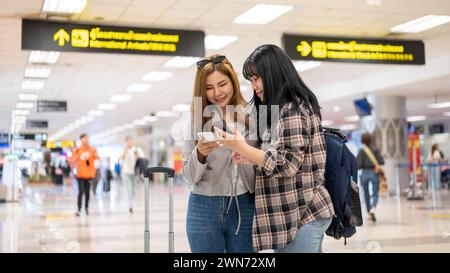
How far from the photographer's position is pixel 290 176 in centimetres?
250

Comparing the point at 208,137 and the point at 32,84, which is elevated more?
the point at 32,84

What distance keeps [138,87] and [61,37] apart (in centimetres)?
1110

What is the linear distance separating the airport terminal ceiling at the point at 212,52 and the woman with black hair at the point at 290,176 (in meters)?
8.19

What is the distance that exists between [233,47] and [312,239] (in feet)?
40.4

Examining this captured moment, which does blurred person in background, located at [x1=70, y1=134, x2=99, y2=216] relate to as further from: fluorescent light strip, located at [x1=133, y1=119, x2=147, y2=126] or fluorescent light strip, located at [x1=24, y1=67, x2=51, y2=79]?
fluorescent light strip, located at [x1=133, y1=119, x2=147, y2=126]

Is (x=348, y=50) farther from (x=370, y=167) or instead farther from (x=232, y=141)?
(x=232, y=141)

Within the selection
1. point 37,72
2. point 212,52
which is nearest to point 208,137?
point 212,52

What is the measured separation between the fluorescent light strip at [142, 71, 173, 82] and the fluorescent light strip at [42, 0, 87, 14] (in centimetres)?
792

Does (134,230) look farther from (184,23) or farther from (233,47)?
(233,47)

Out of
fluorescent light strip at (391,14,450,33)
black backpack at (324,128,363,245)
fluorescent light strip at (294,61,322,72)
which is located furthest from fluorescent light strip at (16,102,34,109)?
black backpack at (324,128,363,245)

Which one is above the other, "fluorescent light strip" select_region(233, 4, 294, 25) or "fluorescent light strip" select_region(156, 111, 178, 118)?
"fluorescent light strip" select_region(233, 4, 294, 25)

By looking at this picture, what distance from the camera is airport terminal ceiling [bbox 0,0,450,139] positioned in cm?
1098
